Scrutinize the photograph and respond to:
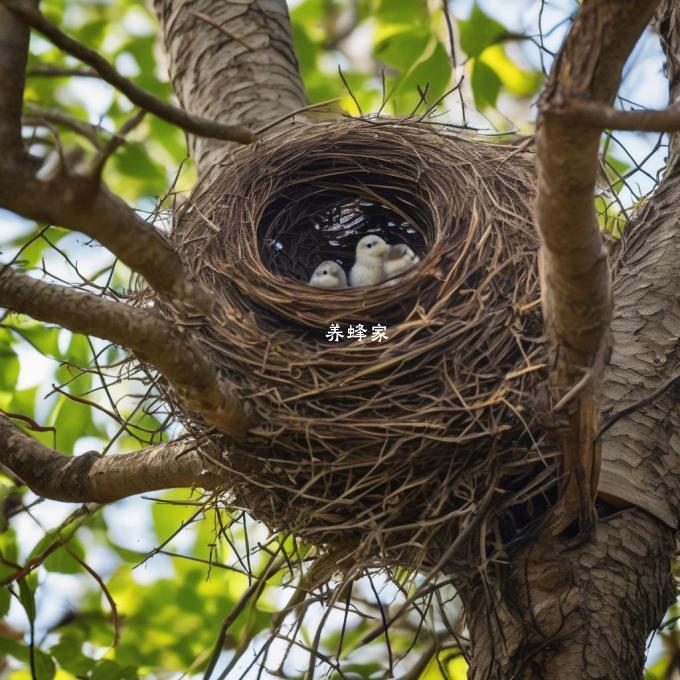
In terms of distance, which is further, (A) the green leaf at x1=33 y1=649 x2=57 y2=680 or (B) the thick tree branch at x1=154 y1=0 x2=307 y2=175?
(B) the thick tree branch at x1=154 y1=0 x2=307 y2=175

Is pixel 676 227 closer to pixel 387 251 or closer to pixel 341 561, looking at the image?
pixel 387 251

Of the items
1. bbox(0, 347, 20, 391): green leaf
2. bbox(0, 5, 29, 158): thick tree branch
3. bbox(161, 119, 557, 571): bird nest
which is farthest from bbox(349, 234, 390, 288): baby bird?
bbox(0, 5, 29, 158): thick tree branch

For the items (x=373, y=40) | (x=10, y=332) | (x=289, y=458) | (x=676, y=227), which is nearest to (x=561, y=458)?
(x=289, y=458)

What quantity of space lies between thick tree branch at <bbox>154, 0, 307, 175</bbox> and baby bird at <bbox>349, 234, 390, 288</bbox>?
62 cm

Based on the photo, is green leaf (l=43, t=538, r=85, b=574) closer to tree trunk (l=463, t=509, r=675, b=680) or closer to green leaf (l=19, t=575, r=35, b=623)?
green leaf (l=19, t=575, r=35, b=623)

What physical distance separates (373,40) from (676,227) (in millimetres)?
2517

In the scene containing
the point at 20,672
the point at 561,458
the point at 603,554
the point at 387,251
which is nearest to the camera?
the point at 561,458

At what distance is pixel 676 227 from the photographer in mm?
3070

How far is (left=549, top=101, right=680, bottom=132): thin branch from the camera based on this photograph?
1.64m

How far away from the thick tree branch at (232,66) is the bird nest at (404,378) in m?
0.68

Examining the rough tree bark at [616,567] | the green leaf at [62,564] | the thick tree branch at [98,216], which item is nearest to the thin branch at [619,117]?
the thick tree branch at [98,216]

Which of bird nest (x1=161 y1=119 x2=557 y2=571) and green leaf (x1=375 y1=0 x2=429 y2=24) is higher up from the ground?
green leaf (x1=375 y1=0 x2=429 y2=24)

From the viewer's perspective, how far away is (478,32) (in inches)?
169

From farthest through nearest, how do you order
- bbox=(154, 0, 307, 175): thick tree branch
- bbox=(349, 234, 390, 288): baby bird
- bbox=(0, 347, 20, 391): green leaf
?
bbox=(0, 347, 20, 391): green leaf < bbox=(154, 0, 307, 175): thick tree branch < bbox=(349, 234, 390, 288): baby bird
